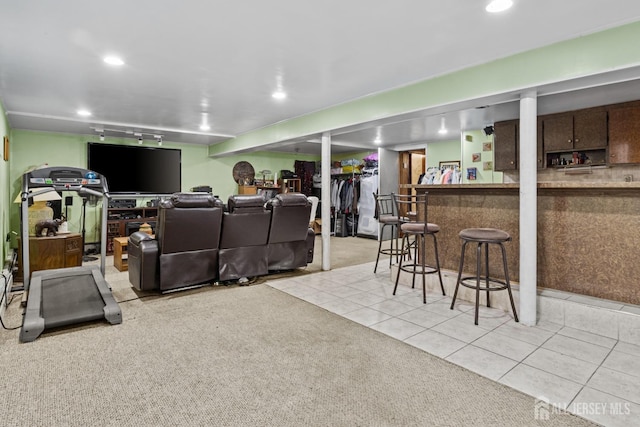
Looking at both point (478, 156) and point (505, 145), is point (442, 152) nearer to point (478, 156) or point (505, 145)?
point (478, 156)

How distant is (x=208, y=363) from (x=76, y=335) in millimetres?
1239

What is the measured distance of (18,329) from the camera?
9.16 feet

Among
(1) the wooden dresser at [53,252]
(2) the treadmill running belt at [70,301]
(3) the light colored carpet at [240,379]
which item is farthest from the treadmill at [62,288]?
(1) the wooden dresser at [53,252]

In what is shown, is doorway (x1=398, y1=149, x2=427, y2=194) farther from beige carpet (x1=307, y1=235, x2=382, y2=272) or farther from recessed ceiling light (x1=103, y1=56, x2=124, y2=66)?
recessed ceiling light (x1=103, y1=56, x2=124, y2=66)

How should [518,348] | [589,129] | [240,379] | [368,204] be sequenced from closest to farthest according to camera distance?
[240,379], [518,348], [589,129], [368,204]

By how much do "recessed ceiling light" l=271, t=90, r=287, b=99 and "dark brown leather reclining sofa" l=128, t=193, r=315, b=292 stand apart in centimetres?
125

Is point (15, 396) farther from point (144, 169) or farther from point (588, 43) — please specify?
point (144, 169)

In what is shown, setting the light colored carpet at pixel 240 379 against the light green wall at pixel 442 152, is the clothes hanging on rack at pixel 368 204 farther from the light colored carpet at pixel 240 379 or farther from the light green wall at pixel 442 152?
the light colored carpet at pixel 240 379

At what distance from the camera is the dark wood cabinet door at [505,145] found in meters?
5.36

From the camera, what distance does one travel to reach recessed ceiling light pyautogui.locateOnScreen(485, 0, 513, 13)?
2.19 meters

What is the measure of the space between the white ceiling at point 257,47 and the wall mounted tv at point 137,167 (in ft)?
5.83

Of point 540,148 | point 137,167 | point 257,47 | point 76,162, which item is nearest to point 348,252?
point 540,148

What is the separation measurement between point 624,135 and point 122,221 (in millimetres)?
7852

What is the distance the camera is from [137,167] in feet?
22.9
